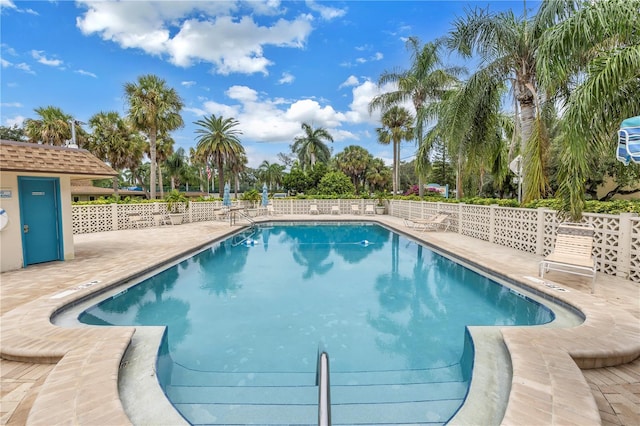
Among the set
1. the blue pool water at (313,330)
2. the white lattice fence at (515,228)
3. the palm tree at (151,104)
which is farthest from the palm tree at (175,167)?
the white lattice fence at (515,228)

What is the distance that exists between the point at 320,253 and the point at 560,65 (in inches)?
315

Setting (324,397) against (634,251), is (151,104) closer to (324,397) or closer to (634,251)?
(324,397)

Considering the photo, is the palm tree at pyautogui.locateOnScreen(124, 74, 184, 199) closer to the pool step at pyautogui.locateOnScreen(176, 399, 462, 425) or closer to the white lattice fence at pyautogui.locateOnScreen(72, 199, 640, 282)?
the white lattice fence at pyautogui.locateOnScreen(72, 199, 640, 282)

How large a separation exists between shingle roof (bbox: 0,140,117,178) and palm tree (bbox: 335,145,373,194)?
3582 centimetres

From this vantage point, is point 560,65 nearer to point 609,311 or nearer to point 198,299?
point 609,311

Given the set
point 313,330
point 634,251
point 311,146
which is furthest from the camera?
point 311,146

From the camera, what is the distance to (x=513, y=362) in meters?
2.96

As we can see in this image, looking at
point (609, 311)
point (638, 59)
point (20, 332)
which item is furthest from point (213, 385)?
point (638, 59)

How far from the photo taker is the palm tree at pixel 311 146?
3484 centimetres

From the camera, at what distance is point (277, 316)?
17.4 ft

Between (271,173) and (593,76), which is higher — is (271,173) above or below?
above

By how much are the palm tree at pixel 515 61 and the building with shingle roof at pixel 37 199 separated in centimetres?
1136

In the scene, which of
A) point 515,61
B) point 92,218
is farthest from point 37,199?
point 515,61

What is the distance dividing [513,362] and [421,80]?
58.1ft
